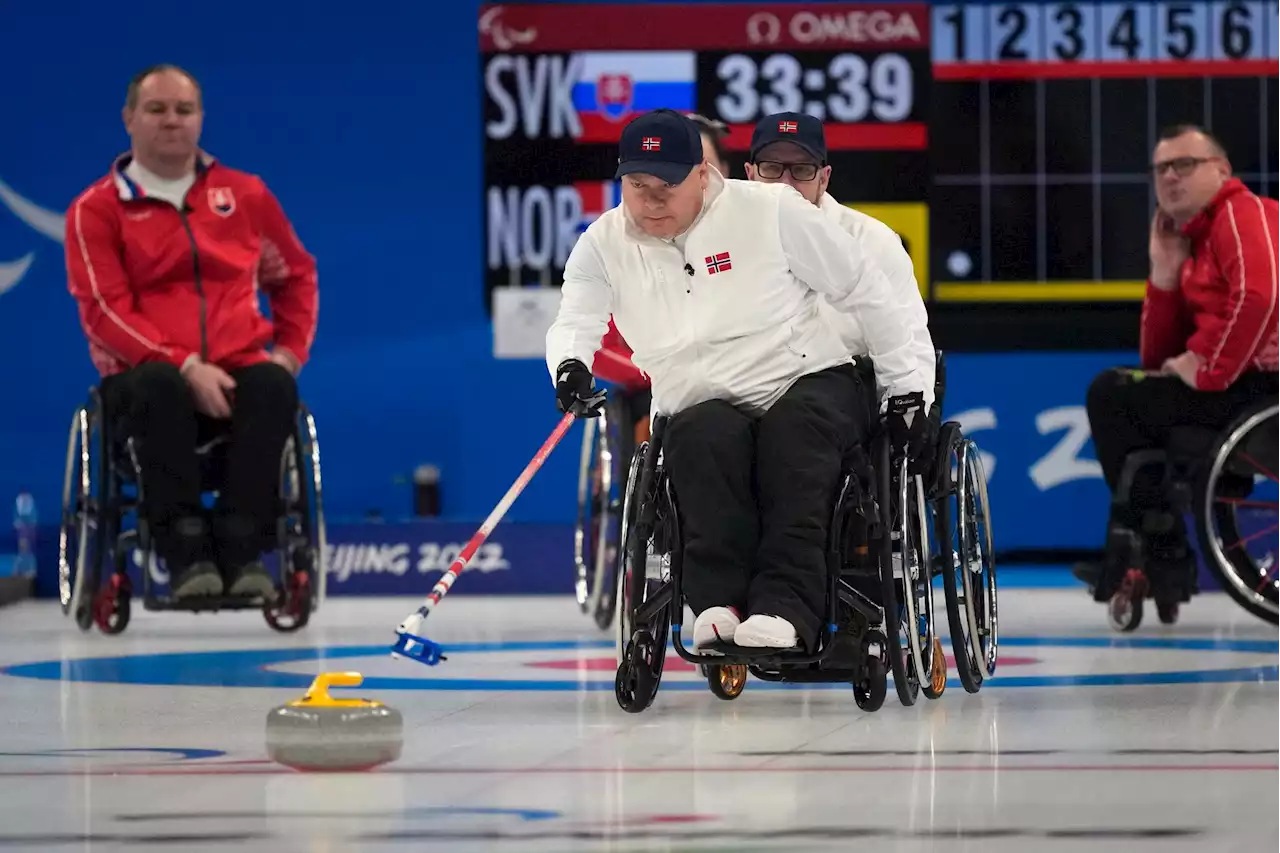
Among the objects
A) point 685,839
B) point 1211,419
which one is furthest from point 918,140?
point 685,839

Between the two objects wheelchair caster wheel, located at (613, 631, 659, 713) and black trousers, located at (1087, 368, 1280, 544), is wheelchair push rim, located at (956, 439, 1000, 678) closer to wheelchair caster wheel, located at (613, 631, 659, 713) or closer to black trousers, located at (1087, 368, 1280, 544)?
wheelchair caster wheel, located at (613, 631, 659, 713)

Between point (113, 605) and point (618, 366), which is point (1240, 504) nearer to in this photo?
point (618, 366)

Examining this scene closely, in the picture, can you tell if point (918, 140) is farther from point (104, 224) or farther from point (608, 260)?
point (608, 260)

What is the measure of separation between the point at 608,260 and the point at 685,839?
5.05 feet

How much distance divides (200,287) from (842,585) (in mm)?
2575

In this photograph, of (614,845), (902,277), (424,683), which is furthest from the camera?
(424,683)

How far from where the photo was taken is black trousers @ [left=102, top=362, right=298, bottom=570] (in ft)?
18.4

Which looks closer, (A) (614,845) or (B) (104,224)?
(A) (614,845)

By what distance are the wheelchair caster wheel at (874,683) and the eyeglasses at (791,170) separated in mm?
1099

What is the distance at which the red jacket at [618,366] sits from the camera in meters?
5.70

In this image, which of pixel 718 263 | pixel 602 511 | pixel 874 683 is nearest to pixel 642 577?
pixel 874 683

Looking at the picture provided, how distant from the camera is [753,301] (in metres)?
3.93

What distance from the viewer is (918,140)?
24.9 ft

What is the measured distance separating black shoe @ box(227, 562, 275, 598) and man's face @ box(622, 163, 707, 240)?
2089 millimetres
